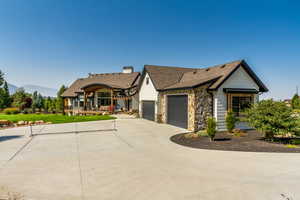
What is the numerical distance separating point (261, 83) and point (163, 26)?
1217 centimetres

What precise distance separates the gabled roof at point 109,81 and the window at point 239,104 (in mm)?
17152

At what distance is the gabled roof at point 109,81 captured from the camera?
1118 inches

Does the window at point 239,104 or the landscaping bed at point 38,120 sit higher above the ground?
the window at point 239,104

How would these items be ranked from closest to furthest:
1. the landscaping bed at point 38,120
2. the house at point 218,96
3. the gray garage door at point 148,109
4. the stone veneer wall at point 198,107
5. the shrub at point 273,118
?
the shrub at point 273,118 → the stone veneer wall at point 198,107 → the house at point 218,96 → the landscaping bed at point 38,120 → the gray garage door at point 148,109

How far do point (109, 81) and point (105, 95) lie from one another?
3971mm

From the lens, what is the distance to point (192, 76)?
1764 centimetres

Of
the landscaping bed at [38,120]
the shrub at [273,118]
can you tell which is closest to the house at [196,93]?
the shrub at [273,118]

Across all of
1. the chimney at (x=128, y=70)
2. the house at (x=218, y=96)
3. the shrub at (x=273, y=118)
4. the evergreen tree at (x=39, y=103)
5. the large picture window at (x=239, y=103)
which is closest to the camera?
the shrub at (x=273, y=118)

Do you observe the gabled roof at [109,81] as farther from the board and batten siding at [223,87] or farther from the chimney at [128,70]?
the board and batten siding at [223,87]

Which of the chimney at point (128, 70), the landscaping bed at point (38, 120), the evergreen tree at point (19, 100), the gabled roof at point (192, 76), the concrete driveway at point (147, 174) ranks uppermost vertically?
the chimney at point (128, 70)

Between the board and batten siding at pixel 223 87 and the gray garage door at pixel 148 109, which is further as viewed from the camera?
the gray garage door at pixel 148 109

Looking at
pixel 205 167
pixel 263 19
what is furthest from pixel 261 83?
pixel 205 167

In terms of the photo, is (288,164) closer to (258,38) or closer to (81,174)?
(81,174)

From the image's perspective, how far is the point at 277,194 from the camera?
3.91 metres
